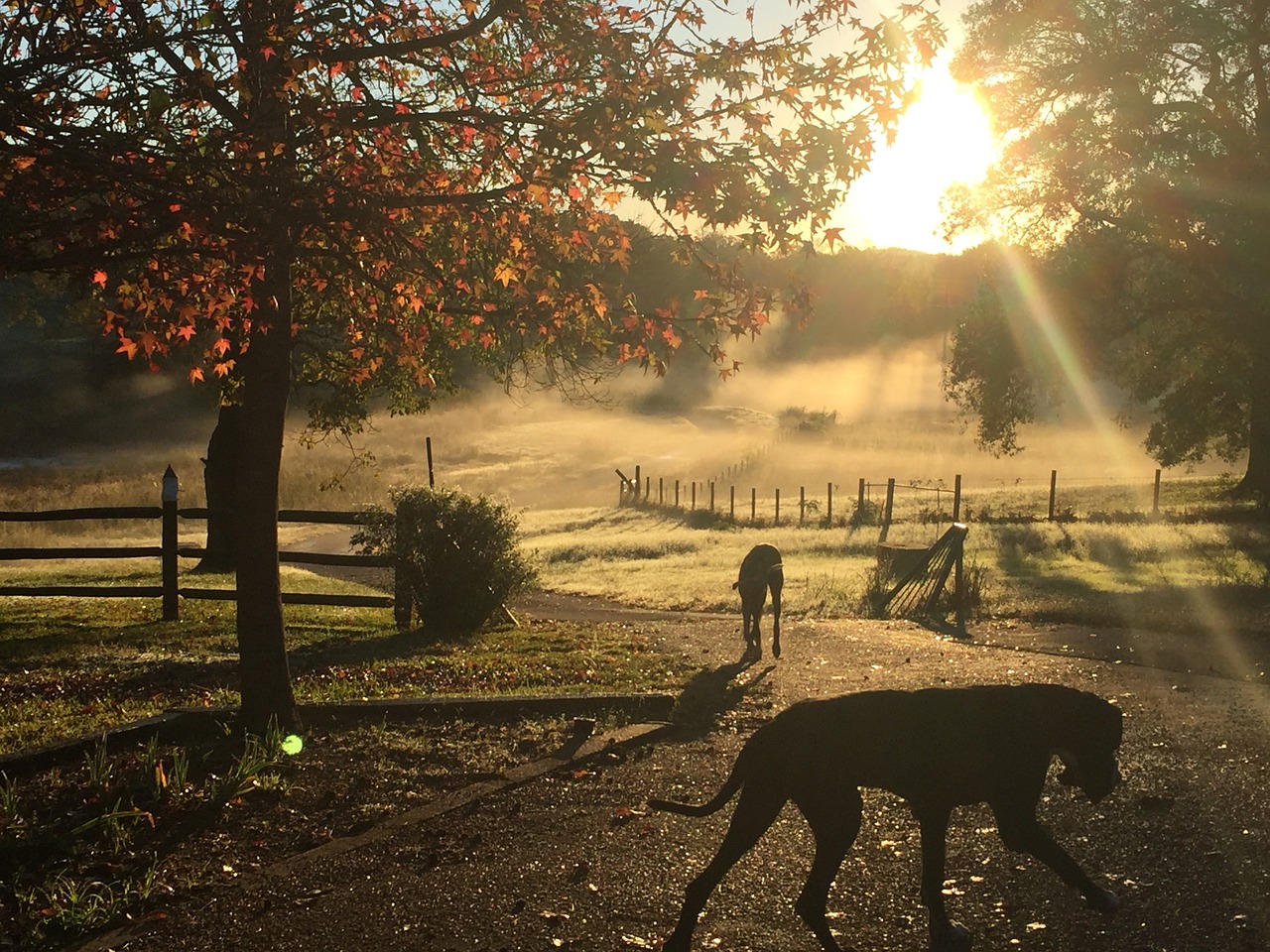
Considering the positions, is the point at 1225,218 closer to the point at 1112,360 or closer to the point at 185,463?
the point at 1112,360

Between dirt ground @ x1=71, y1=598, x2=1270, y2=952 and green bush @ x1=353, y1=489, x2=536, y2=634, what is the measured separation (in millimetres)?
7391

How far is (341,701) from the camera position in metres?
9.52

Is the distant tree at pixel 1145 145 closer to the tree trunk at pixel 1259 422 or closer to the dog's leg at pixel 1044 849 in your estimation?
the tree trunk at pixel 1259 422

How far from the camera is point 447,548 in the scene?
16141 millimetres

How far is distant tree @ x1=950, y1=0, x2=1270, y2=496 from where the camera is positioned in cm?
2203

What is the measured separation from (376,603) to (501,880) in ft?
39.9

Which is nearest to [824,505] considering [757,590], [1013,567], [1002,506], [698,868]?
[1002,506]

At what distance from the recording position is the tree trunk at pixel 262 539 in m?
8.31

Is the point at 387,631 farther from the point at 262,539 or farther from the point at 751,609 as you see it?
the point at 262,539

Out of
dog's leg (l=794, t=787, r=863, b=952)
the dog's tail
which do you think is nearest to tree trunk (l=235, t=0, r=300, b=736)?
the dog's tail

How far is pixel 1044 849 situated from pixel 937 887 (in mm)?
464

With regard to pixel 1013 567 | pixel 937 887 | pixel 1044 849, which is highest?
pixel 1044 849

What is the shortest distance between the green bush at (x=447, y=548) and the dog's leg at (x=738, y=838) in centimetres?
1162

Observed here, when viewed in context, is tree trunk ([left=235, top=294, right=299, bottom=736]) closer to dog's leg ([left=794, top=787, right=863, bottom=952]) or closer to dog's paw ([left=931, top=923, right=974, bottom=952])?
dog's leg ([left=794, top=787, right=863, bottom=952])
